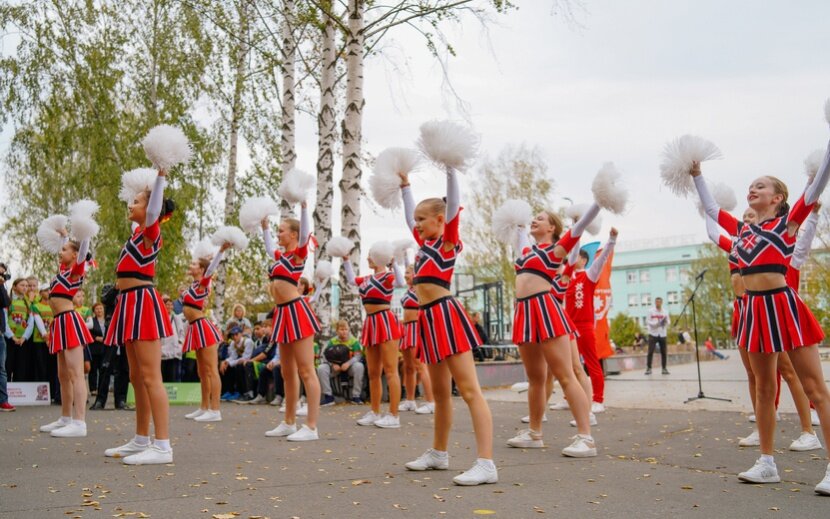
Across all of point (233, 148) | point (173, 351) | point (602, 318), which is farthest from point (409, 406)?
point (233, 148)

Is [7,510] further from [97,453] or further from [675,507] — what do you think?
[675,507]

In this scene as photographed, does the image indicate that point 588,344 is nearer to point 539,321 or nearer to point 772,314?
point 539,321

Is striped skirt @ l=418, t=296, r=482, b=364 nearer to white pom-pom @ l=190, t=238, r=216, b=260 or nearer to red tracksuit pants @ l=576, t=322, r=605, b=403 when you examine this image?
red tracksuit pants @ l=576, t=322, r=605, b=403

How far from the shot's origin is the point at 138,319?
6.13 meters

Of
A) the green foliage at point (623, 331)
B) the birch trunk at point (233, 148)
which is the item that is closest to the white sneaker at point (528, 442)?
the birch trunk at point (233, 148)

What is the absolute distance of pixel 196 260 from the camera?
983 centimetres

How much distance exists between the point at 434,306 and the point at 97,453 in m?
3.51

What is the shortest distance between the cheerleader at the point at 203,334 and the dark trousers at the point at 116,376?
242 centimetres

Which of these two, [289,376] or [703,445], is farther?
[289,376]

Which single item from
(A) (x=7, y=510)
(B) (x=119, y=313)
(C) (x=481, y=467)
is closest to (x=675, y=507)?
(C) (x=481, y=467)

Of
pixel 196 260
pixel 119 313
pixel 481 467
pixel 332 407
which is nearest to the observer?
pixel 481 467

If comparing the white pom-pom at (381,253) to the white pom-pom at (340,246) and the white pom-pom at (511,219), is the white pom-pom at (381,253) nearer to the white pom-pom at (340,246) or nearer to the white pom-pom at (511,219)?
the white pom-pom at (340,246)

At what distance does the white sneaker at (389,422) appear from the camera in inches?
354

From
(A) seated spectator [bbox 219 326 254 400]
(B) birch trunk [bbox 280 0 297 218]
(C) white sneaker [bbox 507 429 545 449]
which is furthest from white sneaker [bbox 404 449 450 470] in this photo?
(B) birch trunk [bbox 280 0 297 218]
